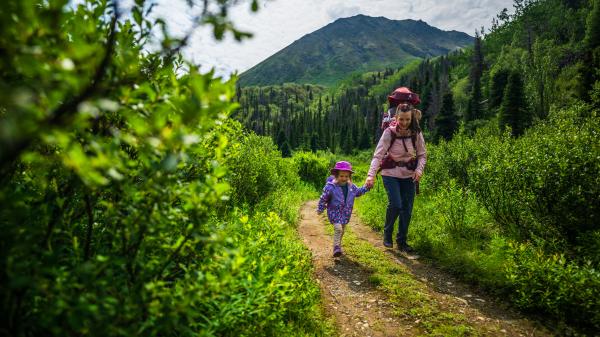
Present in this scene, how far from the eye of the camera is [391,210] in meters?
6.36

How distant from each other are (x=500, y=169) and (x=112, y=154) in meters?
6.43

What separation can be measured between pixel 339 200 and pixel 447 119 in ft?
167

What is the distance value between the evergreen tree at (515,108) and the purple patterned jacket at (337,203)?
42.4 metres

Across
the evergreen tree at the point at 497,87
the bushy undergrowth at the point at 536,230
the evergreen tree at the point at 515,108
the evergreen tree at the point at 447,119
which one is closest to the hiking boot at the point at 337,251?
the bushy undergrowth at the point at 536,230

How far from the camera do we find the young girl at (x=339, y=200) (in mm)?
6316

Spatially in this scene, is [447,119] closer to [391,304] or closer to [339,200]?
[339,200]

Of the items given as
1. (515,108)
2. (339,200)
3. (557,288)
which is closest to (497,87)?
(515,108)

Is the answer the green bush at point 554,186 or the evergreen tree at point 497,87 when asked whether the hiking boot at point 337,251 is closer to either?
the green bush at point 554,186

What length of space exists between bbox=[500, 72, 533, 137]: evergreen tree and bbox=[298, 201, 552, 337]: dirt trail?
4311 cm

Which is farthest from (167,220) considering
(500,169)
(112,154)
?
(500,169)

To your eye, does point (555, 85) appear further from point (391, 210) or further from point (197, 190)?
point (197, 190)

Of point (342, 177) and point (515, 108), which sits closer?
point (342, 177)

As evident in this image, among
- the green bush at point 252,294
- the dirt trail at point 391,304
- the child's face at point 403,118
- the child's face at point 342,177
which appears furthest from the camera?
the child's face at point 342,177

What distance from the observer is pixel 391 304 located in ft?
14.0
